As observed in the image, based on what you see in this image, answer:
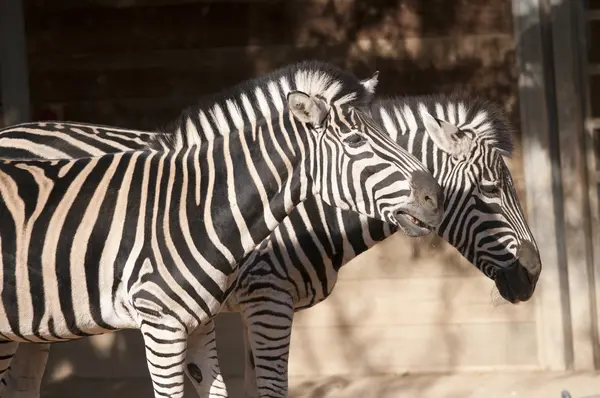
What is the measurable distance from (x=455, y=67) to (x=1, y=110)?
10.7 feet

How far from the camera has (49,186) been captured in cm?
477

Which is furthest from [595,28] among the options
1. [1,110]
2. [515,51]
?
[1,110]

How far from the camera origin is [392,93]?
7691mm

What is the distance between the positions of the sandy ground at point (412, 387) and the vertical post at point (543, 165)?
33cm

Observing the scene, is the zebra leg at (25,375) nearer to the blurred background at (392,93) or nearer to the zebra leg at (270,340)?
the zebra leg at (270,340)

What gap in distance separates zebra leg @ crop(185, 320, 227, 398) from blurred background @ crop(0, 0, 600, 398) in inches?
90.7

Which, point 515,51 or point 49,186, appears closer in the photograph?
point 49,186

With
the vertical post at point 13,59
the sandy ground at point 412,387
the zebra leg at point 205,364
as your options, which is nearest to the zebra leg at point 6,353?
the zebra leg at point 205,364

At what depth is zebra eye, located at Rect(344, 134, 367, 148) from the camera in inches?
179

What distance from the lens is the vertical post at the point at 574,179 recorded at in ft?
24.7

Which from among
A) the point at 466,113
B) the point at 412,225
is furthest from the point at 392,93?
the point at 412,225

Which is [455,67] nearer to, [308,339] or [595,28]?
[595,28]

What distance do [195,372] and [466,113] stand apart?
2022 millimetres

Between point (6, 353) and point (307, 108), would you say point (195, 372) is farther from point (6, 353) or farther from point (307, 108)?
point (307, 108)
